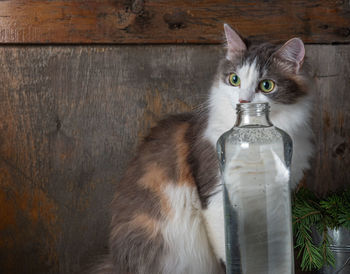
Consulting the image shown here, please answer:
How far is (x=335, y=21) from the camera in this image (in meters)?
1.71

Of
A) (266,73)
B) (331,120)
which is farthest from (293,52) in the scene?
(331,120)

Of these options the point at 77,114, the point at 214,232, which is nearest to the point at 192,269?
the point at 214,232

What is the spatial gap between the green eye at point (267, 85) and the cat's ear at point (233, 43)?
0.44 feet

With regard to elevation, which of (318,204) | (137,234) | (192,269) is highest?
(318,204)

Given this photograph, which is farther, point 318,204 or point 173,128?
point 173,128

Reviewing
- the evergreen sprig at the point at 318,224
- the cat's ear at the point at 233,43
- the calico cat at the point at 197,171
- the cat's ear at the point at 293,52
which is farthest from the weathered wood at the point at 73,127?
the evergreen sprig at the point at 318,224

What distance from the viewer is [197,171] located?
130 centimetres

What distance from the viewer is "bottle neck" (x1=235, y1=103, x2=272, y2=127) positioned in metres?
0.90

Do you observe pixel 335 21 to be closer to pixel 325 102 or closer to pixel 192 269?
pixel 325 102

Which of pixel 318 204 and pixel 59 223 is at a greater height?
pixel 318 204

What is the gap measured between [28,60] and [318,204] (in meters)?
1.15

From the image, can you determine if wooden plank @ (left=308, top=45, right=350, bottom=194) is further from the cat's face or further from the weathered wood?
the cat's face

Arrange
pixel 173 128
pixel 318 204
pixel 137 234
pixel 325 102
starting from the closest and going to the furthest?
pixel 318 204
pixel 137 234
pixel 173 128
pixel 325 102

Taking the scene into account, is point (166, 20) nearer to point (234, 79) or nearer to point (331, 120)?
point (234, 79)
